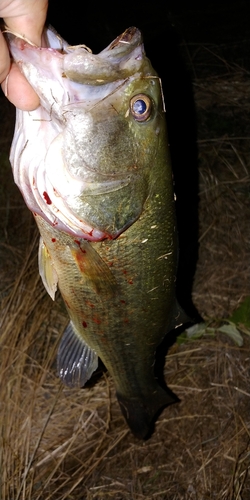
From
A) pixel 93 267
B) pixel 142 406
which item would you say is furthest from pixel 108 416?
pixel 93 267

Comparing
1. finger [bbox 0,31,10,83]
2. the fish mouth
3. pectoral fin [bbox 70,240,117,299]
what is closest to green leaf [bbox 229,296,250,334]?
pectoral fin [bbox 70,240,117,299]

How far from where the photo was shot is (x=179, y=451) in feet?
12.0

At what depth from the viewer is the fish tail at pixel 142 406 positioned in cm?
280

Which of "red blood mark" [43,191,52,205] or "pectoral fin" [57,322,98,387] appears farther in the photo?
"pectoral fin" [57,322,98,387]

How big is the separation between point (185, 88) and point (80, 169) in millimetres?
3766

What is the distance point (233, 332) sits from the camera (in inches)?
154

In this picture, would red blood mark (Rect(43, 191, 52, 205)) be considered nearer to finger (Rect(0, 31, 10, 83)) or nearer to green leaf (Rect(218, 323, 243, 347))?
finger (Rect(0, 31, 10, 83))

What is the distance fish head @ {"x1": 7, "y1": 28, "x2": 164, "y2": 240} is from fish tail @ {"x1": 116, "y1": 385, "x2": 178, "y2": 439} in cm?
126

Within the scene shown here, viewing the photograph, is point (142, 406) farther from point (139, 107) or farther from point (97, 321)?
point (139, 107)

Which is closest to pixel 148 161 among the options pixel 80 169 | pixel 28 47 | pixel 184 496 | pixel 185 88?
pixel 80 169

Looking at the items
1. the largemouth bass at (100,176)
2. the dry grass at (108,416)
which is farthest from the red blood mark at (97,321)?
the dry grass at (108,416)

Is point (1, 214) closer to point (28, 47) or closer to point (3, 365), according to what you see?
point (3, 365)

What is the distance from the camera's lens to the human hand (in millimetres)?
1376

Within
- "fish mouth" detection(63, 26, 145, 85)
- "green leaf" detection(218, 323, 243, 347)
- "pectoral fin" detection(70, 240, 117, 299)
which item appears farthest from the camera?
"green leaf" detection(218, 323, 243, 347)
